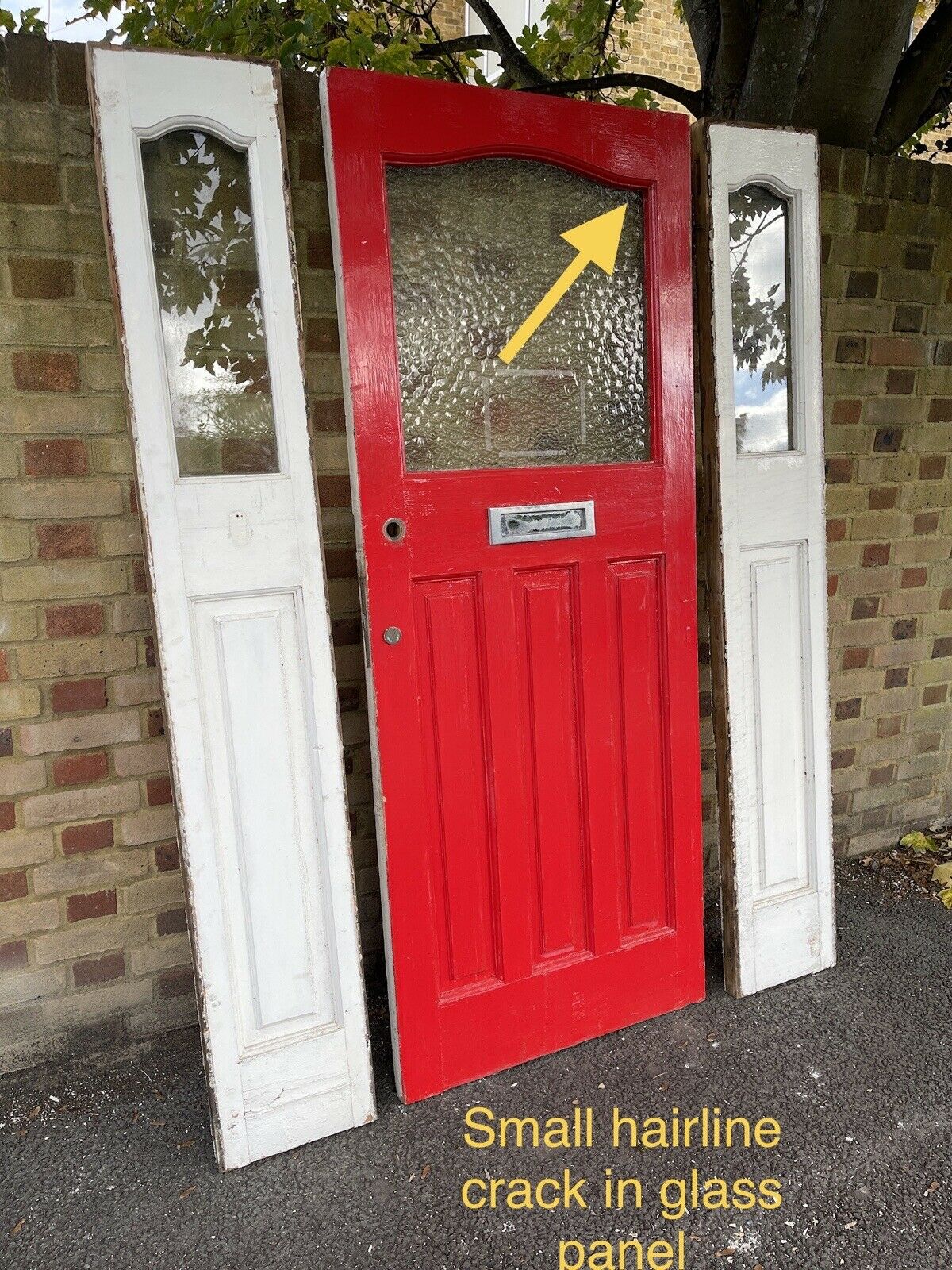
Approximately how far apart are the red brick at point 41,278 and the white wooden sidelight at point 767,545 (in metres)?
1.66

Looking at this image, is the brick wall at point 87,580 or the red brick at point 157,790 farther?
the red brick at point 157,790

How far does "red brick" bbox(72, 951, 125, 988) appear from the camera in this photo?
2406 millimetres

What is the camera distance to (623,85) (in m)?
3.91

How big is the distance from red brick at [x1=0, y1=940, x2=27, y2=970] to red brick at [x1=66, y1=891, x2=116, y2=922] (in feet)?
0.41

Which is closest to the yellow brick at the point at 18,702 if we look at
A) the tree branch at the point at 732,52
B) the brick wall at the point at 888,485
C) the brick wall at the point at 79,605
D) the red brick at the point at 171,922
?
the brick wall at the point at 79,605

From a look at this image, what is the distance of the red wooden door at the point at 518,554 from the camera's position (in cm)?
212

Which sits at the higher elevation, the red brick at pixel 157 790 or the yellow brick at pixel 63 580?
the yellow brick at pixel 63 580

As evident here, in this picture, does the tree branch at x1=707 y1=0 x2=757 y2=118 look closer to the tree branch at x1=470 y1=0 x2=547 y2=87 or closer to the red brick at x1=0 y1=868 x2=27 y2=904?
the tree branch at x1=470 y1=0 x2=547 y2=87

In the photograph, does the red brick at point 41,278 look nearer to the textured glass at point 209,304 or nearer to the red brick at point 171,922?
the textured glass at point 209,304

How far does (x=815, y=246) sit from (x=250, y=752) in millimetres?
2128

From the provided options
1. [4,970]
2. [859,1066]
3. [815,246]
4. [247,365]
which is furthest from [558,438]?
[4,970]

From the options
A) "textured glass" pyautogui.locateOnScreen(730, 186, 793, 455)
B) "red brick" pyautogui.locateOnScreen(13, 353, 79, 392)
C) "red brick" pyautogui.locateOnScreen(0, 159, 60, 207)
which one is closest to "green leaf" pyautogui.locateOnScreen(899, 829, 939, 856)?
"textured glass" pyautogui.locateOnScreen(730, 186, 793, 455)

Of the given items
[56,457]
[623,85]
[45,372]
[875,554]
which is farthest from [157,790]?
[623,85]

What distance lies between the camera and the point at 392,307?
2.10m
